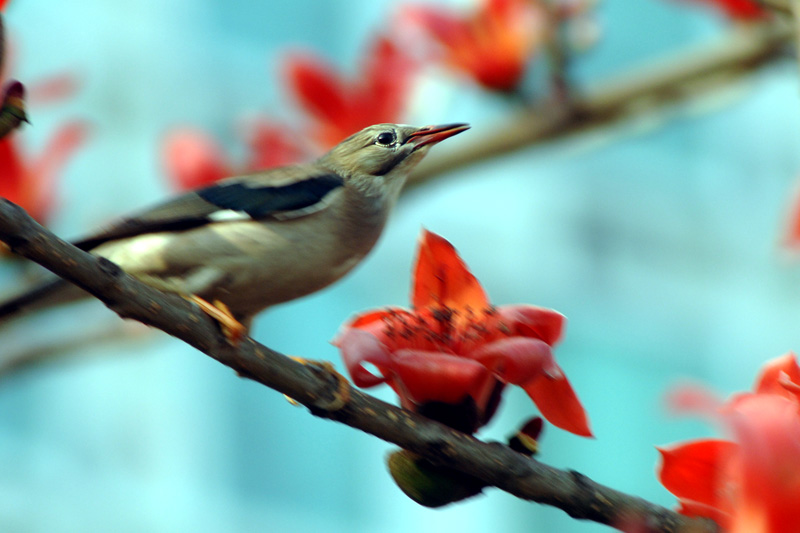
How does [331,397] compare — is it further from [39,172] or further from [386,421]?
[39,172]

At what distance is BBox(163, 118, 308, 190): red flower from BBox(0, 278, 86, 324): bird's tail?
18.6 inches

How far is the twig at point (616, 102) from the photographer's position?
1.72 m

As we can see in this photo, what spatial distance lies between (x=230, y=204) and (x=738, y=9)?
2.71 feet

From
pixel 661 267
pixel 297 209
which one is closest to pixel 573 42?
pixel 297 209

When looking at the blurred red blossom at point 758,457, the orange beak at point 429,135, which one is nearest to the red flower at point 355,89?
the orange beak at point 429,135

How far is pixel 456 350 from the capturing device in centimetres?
92

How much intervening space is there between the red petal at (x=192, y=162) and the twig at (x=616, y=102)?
35 centimetres

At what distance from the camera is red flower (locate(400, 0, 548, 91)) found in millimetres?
1847

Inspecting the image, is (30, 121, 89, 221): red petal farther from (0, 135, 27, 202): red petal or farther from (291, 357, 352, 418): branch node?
(291, 357, 352, 418): branch node

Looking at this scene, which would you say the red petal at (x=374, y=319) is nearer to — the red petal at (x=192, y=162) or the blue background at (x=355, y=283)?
the red petal at (x=192, y=162)

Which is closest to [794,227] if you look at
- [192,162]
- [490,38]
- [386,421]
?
[386,421]

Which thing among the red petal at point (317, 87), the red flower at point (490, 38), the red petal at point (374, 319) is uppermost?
the red flower at point (490, 38)

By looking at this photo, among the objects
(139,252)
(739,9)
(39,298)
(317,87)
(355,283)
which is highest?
(355,283)

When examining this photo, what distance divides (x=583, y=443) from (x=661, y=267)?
5.70 feet
